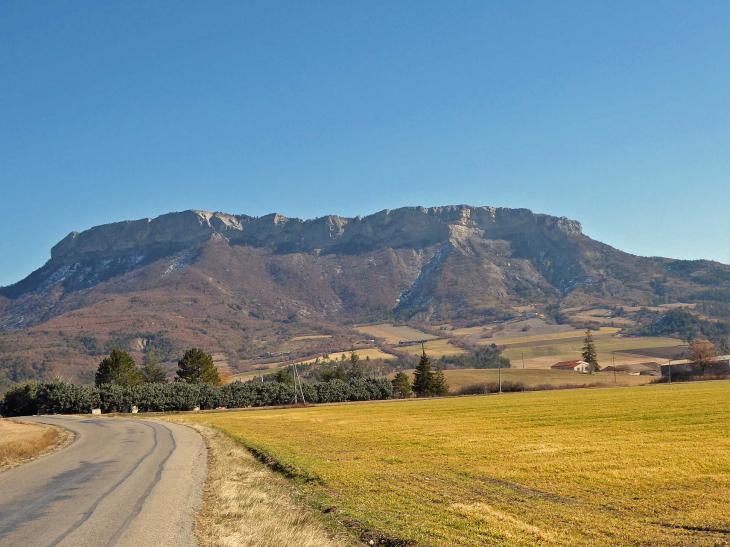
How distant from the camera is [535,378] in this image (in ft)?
480

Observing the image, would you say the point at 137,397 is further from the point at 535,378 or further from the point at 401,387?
the point at 535,378

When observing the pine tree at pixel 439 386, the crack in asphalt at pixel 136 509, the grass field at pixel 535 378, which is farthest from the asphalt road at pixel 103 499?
the grass field at pixel 535 378

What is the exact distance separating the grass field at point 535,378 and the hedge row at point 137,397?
48.8m

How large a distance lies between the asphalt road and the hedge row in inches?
2818

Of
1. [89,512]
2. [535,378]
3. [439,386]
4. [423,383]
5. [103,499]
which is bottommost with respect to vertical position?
[535,378]

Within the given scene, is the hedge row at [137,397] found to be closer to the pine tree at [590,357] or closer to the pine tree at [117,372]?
the pine tree at [117,372]

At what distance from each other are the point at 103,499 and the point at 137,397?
283 feet

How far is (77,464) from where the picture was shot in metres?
23.4

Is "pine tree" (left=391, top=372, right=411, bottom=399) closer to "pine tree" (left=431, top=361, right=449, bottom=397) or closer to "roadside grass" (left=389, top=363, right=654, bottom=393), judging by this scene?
"pine tree" (left=431, top=361, right=449, bottom=397)

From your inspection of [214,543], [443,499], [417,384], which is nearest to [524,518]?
[443,499]

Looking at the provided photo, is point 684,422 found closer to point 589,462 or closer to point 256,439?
point 589,462

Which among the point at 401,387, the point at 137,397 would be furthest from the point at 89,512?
the point at 401,387

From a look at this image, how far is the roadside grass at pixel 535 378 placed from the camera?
132625mm

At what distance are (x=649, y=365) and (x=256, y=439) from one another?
177 m
